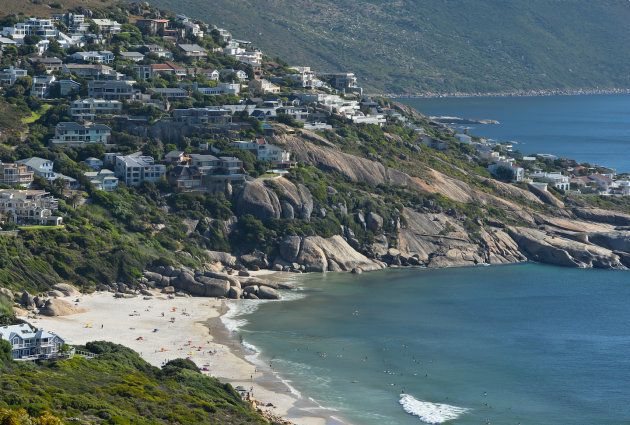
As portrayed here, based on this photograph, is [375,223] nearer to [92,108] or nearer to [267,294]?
[267,294]

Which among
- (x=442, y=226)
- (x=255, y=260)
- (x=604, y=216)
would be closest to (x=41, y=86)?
(x=255, y=260)

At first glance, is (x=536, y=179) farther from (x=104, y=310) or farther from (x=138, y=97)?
(x=104, y=310)

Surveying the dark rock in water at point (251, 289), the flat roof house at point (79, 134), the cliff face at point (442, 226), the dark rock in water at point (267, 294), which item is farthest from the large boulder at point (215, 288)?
the flat roof house at point (79, 134)

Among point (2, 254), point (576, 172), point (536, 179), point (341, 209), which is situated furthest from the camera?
point (576, 172)

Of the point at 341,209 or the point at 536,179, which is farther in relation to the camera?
the point at 536,179

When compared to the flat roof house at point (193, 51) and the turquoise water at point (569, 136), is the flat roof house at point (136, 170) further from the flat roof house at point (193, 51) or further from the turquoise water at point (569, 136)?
the turquoise water at point (569, 136)

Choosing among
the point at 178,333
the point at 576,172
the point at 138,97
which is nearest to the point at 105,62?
the point at 138,97
